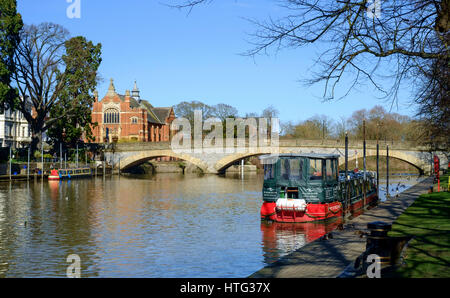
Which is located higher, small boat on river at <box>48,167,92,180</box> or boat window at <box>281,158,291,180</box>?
boat window at <box>281,158,291,180</box>

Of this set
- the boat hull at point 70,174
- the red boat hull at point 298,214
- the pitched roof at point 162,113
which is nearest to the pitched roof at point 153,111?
the pitched roof at point 162,113

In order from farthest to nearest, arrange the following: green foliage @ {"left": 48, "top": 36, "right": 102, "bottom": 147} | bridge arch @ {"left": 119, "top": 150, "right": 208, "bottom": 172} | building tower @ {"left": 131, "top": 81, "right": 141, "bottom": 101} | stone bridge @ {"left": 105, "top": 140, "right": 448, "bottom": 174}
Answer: building tower @ {"left": 131, "top": 81, "right": 141, "bottom": 101} → bridge arch @ {"left": 119, "top": 150, "right": 208, "bottom": 172} → stone bridge @ {"left": 105, "top": 140, "right": 448, "bottom": 174} → green foliage @ {"left": 48, "top": 36, "right": 102, "bottom": 147}

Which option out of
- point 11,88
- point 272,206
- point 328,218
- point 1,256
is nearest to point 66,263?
point 1,256

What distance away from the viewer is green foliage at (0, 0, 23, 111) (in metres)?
56.8

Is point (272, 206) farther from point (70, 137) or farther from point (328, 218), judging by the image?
point (70, 137)

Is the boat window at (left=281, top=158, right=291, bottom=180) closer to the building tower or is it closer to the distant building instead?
the distant building

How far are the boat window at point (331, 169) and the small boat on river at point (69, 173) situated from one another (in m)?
42.6

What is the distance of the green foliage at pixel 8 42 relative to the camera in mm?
56812

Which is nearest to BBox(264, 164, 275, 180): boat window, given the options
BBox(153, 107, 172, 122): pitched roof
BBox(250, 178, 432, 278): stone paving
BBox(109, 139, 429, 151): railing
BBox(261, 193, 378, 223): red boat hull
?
BBox(261, 193, 378, 223): red boat hull

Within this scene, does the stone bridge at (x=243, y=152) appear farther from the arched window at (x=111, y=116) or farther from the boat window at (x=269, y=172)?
the boat window at (x=269, y=172)

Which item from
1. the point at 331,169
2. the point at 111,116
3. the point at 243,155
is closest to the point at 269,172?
the point at 331,169

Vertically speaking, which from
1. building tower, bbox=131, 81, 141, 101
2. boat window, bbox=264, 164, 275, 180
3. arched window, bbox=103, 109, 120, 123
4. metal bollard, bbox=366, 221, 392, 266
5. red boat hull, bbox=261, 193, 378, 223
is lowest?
red boat hull, bbox=261, 193, 378, 223

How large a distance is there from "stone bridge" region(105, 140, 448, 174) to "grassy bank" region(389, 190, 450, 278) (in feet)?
158

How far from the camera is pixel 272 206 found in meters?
25.4
